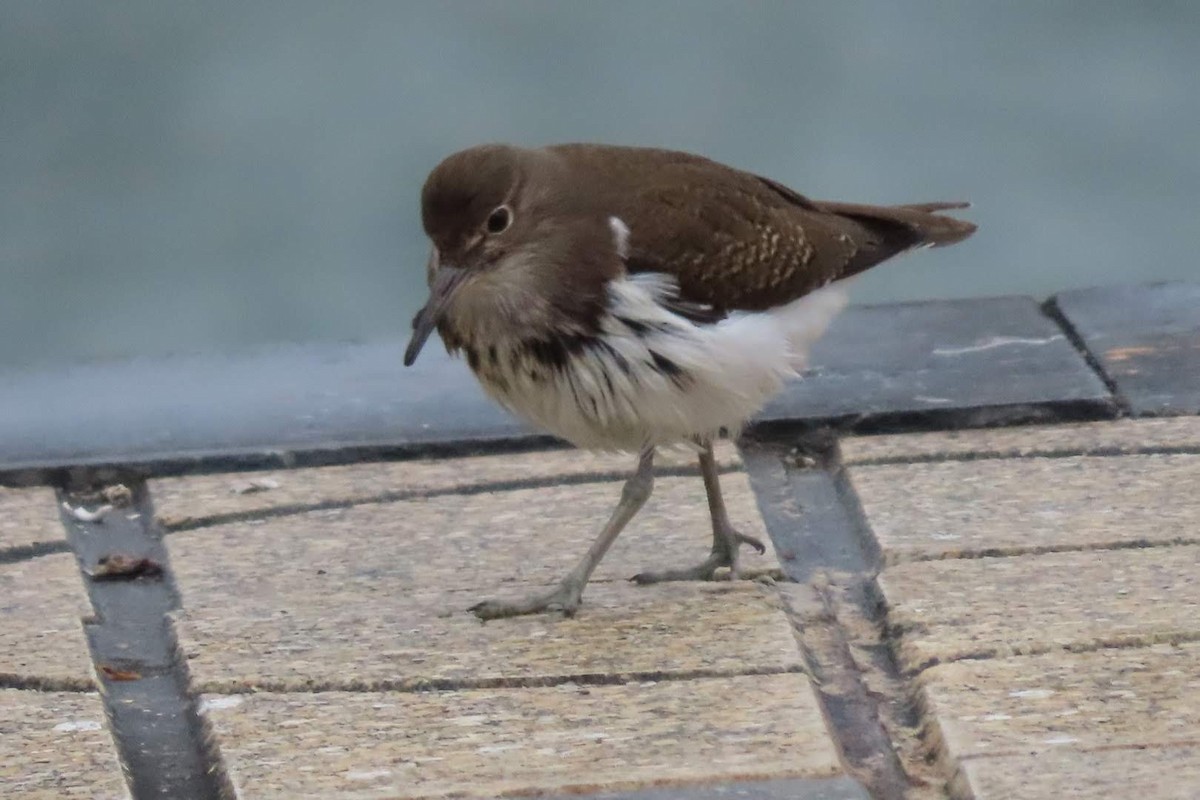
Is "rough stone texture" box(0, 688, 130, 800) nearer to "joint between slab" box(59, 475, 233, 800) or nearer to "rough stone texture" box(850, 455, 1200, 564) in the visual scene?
"joint between slab" box(59, 475, 233, 800)

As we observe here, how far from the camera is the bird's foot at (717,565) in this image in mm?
4516

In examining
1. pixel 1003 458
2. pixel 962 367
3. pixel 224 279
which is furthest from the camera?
pixel 224 279

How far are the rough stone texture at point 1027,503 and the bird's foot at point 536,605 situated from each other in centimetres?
66

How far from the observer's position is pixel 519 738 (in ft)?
12.1

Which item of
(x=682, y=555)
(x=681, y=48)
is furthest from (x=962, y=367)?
(x=681, y=48)

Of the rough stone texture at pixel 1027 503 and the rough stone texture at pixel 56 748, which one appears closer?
the rough stone texture at pixel 56 748

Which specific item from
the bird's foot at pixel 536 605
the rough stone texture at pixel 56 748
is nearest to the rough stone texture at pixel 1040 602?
the bird's foot at pixel 536 605

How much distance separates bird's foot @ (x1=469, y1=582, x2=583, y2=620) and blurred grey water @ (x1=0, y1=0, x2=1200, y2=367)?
7.96 metres

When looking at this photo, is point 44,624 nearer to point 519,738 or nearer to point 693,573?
point 519,738

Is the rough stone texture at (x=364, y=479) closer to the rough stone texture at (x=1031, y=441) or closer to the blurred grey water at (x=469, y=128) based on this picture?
the rough stone texture at (x=1031, y=441)

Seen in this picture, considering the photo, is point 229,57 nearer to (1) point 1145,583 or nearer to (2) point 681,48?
(2) point 681,48

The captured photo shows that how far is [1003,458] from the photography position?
5.01m

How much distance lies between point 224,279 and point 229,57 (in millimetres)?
2221

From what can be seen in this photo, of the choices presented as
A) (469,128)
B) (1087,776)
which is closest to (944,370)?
(1087,776)
